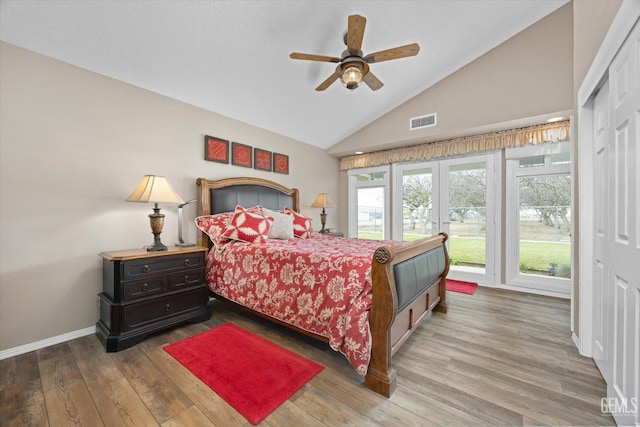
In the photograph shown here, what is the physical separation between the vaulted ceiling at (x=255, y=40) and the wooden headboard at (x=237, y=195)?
36.9 inches

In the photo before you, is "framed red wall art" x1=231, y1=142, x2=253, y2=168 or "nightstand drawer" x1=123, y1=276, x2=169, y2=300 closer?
"nightstand drawer" x1=123, y1=276, x2=169, y2=300

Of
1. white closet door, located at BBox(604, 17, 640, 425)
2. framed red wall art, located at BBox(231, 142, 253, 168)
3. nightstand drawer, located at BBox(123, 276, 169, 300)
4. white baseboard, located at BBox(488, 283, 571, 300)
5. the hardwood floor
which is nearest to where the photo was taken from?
white closet door, located at BBox(604, 17, 640, 425)

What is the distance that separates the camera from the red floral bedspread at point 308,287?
1.68m

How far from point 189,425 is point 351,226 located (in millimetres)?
4471

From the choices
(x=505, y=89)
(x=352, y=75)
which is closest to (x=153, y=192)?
(x=352, y=75)

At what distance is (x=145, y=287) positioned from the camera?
2266 mm

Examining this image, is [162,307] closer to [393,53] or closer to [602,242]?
[393,53]

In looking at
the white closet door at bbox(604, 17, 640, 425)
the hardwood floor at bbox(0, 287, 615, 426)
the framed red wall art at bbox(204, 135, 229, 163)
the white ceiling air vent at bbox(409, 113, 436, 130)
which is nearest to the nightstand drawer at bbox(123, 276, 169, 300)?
the hardwood floor at bbox(0, 287, 615, 426)

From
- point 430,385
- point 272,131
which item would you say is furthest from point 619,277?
point 272,131

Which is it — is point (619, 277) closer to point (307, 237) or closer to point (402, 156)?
point (307, 237)

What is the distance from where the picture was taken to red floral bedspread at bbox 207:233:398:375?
66.3 inches

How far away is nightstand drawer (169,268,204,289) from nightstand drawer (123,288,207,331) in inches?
3.0

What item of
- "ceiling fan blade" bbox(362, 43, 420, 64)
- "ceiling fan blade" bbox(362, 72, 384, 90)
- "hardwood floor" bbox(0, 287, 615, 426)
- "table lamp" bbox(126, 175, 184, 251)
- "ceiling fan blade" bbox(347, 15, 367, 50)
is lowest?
"hardwood floor" bbox(0, 287, 615, 426)

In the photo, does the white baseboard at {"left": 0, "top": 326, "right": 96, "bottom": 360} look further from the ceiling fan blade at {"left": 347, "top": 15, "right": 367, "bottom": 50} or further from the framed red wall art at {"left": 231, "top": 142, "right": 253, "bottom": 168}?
the ceiling fan blade at {"left": 347, "top": 15, "right": 367, "bottom": 50}
